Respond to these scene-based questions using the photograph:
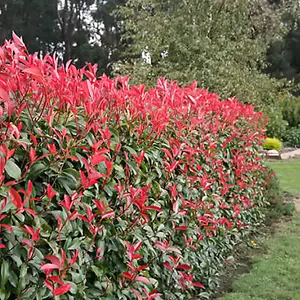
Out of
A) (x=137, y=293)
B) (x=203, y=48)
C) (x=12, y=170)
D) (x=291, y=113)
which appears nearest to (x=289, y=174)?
(x=203, y=48)

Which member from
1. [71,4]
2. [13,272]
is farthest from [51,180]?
A: [71,4]

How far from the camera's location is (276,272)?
3986mm

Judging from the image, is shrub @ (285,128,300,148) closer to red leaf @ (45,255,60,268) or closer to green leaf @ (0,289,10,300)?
red leaf @ (45,255,60,268)

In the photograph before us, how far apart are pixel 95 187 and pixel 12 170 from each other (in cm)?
49

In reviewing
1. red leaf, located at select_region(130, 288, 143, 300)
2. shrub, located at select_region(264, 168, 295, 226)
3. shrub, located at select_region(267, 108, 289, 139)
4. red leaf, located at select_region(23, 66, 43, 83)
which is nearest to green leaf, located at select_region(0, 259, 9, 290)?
red leaf, located at select_region(23, 66, 43, 83)

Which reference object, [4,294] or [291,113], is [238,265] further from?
[291,113]

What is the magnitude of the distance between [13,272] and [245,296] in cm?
241

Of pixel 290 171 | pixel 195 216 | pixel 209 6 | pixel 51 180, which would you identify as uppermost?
pixel 209 6

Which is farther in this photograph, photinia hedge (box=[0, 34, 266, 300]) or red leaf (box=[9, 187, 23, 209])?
photinia hedge (box=[0, 34, 266, 300])

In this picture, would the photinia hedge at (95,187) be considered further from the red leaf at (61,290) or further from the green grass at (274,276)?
the green grass at (274,276)

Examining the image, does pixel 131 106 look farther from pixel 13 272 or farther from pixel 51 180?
pixel 13 272

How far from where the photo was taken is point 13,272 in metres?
1.46

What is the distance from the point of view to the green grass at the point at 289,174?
8076 millimetres

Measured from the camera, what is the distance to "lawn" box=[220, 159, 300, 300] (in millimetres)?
3525
